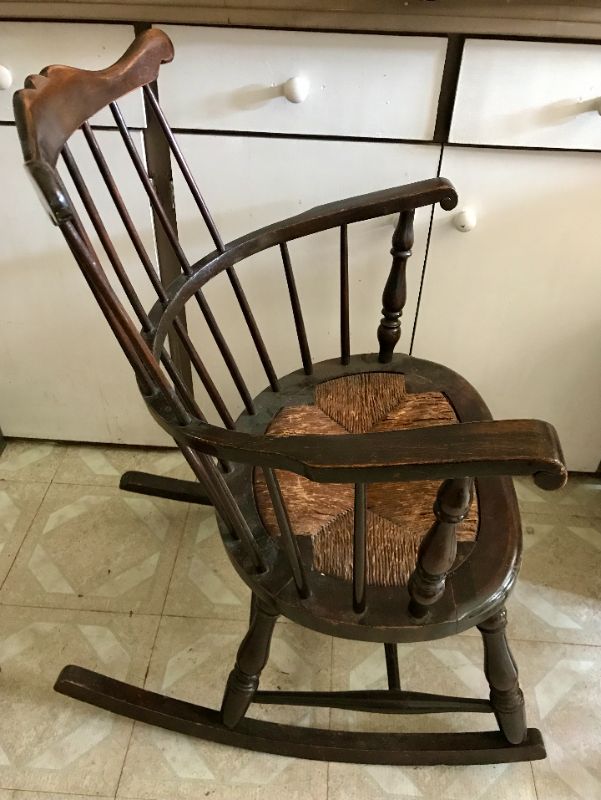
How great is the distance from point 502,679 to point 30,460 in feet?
3.58

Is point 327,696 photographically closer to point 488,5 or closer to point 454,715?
point 454,715

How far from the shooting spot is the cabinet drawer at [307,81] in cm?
93

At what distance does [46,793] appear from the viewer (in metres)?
1.04

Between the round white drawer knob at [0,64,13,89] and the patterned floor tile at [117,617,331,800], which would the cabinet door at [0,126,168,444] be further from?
the patterned floor tile at [117,617,331,800]

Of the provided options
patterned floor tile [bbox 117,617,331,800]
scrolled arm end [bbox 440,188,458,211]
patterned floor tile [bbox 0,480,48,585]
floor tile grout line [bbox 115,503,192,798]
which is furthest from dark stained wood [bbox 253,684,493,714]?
scrolled arm end [bbox 440,188,458,211]

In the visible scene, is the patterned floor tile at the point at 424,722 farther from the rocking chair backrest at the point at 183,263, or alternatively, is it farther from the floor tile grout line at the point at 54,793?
the rocking chair backrest at the point at 183,263

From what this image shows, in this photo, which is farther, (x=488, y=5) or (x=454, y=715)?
(x=454, y=715)

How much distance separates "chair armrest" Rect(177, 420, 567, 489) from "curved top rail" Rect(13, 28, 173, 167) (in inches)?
12.8

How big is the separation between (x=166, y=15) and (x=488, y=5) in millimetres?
422

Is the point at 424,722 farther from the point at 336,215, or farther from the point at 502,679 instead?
the point at 336,215

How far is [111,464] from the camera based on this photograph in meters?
1.52

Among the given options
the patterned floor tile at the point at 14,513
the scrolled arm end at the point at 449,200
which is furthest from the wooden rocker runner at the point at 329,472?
the patterned floor tile at the point at 14,513

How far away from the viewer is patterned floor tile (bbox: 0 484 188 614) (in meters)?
→ 1.28

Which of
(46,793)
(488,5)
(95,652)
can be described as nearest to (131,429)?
(95,652)
